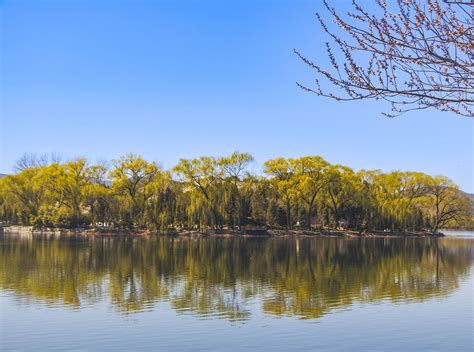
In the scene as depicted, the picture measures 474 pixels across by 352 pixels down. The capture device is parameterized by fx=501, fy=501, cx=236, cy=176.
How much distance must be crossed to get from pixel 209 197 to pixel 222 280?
1267 inches

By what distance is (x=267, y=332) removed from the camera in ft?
35.2

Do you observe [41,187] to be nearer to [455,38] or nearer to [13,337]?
[13,337]

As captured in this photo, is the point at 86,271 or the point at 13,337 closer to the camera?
the point at 13,337

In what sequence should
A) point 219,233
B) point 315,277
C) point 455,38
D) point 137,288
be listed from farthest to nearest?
1. point 219,233
2. point 315,277
3. point 137,288
4. point 455,38

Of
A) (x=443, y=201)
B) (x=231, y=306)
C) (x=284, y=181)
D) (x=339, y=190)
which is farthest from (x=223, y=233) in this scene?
(x=231, y=306)

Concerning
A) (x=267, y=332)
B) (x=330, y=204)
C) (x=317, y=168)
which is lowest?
(x=267, y=332)

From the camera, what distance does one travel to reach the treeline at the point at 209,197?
163 ft

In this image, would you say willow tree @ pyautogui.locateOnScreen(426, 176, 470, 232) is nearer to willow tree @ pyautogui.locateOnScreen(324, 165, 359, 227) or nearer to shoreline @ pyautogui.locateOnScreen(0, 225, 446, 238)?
shoreline @ pyautogui.locateOnScreen(0, 225, 446, 238)

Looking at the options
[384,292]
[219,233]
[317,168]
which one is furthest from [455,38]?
[317,168]

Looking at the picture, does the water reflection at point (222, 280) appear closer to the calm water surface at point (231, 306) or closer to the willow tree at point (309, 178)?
the calm water surface at point (231, 306)

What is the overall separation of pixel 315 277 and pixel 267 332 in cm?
908

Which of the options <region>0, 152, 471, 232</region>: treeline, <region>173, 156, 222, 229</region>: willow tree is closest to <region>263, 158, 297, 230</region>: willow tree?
<region>0, 152, 471, 232</region>: treeline

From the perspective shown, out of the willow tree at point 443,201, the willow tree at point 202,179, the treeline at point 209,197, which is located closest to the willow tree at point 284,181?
the treeline at point 209,197

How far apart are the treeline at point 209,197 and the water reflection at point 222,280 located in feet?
71.8
